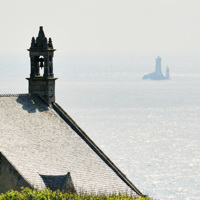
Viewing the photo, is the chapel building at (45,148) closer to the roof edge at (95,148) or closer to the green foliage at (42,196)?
the roof edge at (95,148)

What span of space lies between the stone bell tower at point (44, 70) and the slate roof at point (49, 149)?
2.82ft

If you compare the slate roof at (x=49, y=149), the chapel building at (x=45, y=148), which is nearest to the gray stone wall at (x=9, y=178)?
the chapel building at (x=45, y=148)

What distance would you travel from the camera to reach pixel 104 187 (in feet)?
176

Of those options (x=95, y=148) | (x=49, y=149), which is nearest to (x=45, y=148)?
(x=49, y=149)

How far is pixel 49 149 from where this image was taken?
178ft

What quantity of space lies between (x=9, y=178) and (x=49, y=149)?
6145mm

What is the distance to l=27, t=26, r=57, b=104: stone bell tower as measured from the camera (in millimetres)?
60625

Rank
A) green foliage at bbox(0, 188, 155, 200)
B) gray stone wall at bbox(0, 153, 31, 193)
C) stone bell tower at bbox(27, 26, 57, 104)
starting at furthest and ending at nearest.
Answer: stone bell tower at bbox(27, 26, 57, 104)
gray stone wall at bbox(0, 153, 31, 193)
green foliage at bbox(0, 188, 155, 200)

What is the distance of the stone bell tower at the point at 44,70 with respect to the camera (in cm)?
6062

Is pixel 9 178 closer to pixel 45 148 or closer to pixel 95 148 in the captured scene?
pixel 45 148

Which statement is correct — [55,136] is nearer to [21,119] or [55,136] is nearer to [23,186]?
[21,119]

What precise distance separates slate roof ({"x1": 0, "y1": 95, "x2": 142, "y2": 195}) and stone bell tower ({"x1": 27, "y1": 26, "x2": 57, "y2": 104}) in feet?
2.82

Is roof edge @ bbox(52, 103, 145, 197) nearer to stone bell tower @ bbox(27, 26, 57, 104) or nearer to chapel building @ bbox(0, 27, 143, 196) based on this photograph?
chapel building @ bbox(0, 27, 143, 196)

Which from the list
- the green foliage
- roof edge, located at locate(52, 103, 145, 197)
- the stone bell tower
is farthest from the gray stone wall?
the stone bell tower
